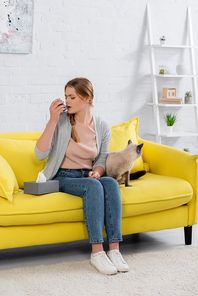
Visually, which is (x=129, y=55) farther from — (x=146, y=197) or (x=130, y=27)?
(x=146, y=197)

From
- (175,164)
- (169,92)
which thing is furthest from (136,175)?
→ (169,92)

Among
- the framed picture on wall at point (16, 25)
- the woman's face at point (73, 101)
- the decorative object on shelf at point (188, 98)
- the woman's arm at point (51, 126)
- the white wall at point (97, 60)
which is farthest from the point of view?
the decorative object on shelf at point (188, 98)

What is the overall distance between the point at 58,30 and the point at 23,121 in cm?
85

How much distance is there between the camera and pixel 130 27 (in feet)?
11.8

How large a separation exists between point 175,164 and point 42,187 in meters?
0.95

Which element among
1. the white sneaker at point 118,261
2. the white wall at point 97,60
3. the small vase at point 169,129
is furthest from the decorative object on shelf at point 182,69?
the white sneaker at point 118,261

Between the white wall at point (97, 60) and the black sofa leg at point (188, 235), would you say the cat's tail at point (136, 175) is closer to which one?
the black sofa leg at point (188, 235)

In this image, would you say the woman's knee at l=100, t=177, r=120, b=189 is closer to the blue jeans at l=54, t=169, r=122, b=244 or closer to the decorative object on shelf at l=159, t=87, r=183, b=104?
the blue jeans at l=54, t=169, r=122, b=244

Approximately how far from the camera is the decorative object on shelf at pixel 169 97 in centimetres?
364

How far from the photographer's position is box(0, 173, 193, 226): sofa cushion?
1962 mm

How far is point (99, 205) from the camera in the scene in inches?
78.4

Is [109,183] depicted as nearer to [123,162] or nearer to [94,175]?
[94,175]

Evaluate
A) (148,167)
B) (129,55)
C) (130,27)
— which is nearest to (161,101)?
(129,55)

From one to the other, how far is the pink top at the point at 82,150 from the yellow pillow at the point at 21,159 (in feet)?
0.78
